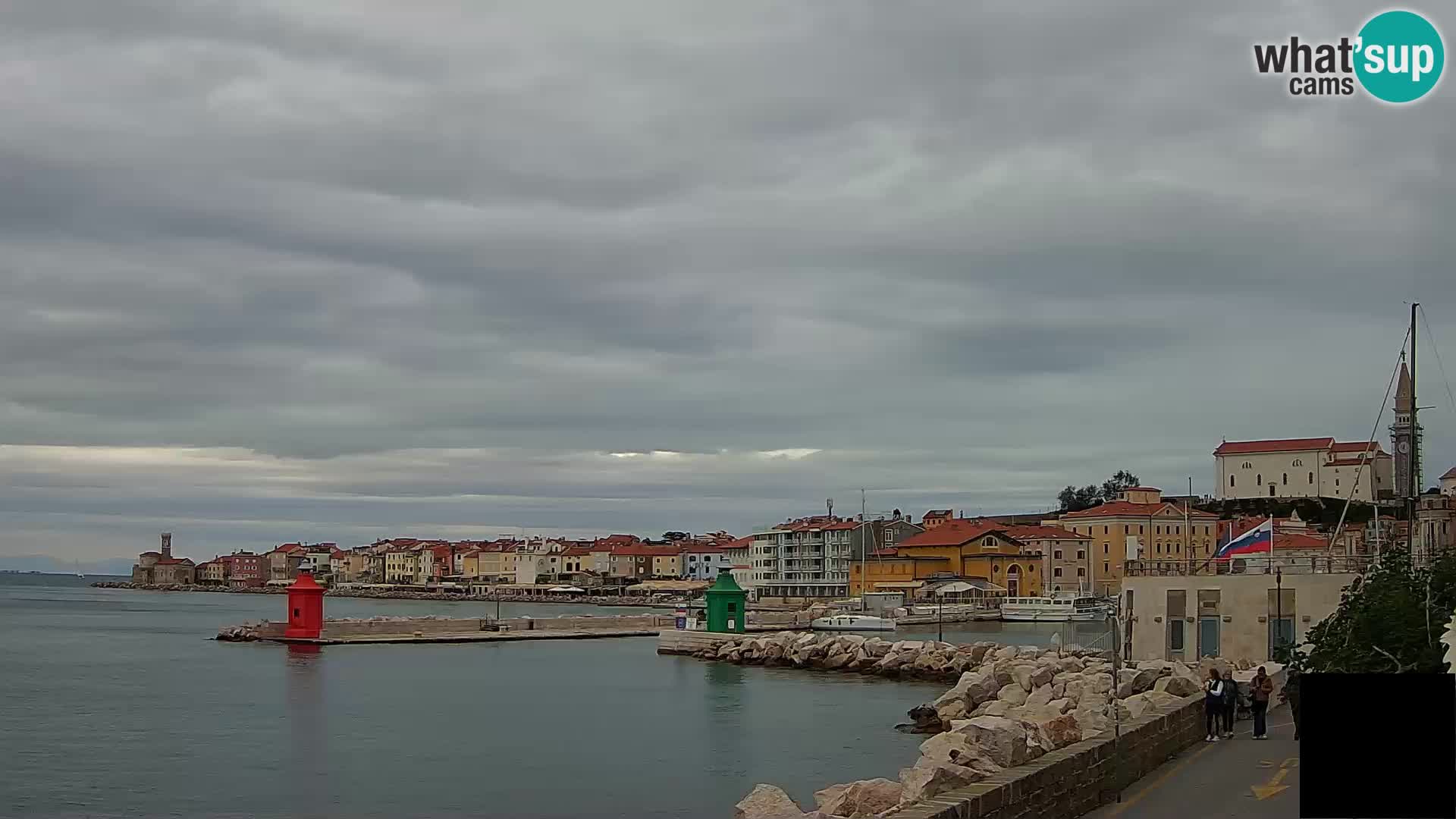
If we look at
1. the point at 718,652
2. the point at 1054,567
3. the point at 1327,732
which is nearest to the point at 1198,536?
the point at 1054,567

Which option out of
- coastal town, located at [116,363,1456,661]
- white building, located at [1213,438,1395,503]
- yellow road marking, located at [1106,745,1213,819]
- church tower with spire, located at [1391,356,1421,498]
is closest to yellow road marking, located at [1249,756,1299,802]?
yellow road marking, located at [1106,745,1213,819]

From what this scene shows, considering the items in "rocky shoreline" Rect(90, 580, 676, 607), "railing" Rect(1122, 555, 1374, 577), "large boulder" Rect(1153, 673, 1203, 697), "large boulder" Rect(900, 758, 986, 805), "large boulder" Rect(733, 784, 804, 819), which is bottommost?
"rocky shoreline" Rect(90, 580, 676, 607)

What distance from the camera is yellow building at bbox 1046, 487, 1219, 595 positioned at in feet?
384

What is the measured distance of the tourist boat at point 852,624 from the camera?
86.2m

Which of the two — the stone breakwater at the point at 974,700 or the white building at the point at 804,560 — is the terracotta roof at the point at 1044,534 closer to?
the white building at the point at 804,560

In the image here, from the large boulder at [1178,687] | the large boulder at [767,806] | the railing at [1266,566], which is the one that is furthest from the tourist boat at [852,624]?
the large boulder at [767,806]

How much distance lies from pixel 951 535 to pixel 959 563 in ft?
10.8

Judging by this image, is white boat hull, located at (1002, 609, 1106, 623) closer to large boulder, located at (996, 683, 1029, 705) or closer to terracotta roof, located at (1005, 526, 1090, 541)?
terracotta roof, located at (1005, 526, 1090, 541)

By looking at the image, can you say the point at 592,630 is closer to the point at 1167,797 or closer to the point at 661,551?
the point at 1167,797

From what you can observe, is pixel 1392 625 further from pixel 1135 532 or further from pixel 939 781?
pixel 1135 532

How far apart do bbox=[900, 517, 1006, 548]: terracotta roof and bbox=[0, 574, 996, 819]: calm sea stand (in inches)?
2167

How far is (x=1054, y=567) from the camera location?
12150 centimetres

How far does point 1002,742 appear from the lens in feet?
52.9

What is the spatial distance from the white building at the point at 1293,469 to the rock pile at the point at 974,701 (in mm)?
86375
